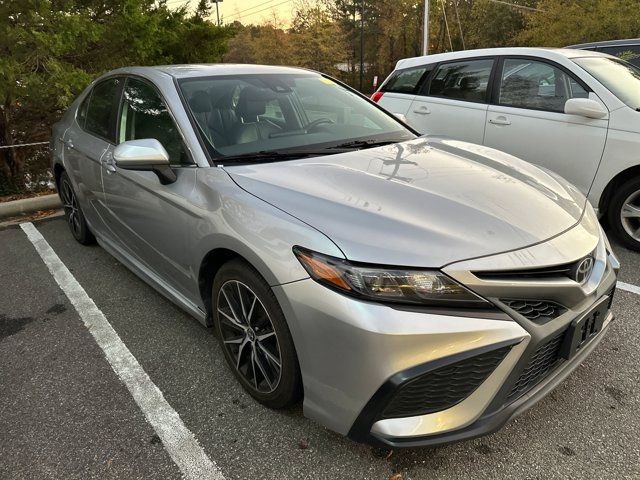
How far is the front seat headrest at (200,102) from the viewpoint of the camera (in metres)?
2.67

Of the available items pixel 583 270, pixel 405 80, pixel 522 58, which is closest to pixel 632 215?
pixel 522 58

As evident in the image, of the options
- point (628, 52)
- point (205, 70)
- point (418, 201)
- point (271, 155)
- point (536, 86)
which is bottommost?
point (418, 201)

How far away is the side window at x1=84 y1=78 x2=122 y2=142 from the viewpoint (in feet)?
11.3

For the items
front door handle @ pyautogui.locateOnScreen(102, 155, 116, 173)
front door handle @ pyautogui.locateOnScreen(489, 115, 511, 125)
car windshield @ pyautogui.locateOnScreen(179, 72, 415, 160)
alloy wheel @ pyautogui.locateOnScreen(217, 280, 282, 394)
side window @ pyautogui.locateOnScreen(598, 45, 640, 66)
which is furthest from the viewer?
side window @ pyautogui.locateOnScreen(598, 45, 640, 66)

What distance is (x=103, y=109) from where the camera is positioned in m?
3.65

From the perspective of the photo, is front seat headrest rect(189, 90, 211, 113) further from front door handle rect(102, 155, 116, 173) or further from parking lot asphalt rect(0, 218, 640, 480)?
parking lot asphalt rect(0, 218, 640, 480)

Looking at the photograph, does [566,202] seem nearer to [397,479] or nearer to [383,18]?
[397,479]

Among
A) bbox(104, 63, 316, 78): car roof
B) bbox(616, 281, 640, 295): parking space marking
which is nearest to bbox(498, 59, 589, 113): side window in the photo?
bbox(616, 281, 640, 295): parking space marking

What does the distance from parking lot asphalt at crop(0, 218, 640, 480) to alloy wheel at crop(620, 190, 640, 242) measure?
3.32 ft

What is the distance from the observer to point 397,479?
1.87 meters

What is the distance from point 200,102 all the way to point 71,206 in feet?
7.90

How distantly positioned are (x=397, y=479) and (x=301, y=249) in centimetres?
96

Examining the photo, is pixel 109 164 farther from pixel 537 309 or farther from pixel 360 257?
pixel 537 309

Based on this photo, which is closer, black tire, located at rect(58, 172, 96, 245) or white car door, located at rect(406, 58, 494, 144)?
black tire, located at rect(58, 172, 96, 245)
